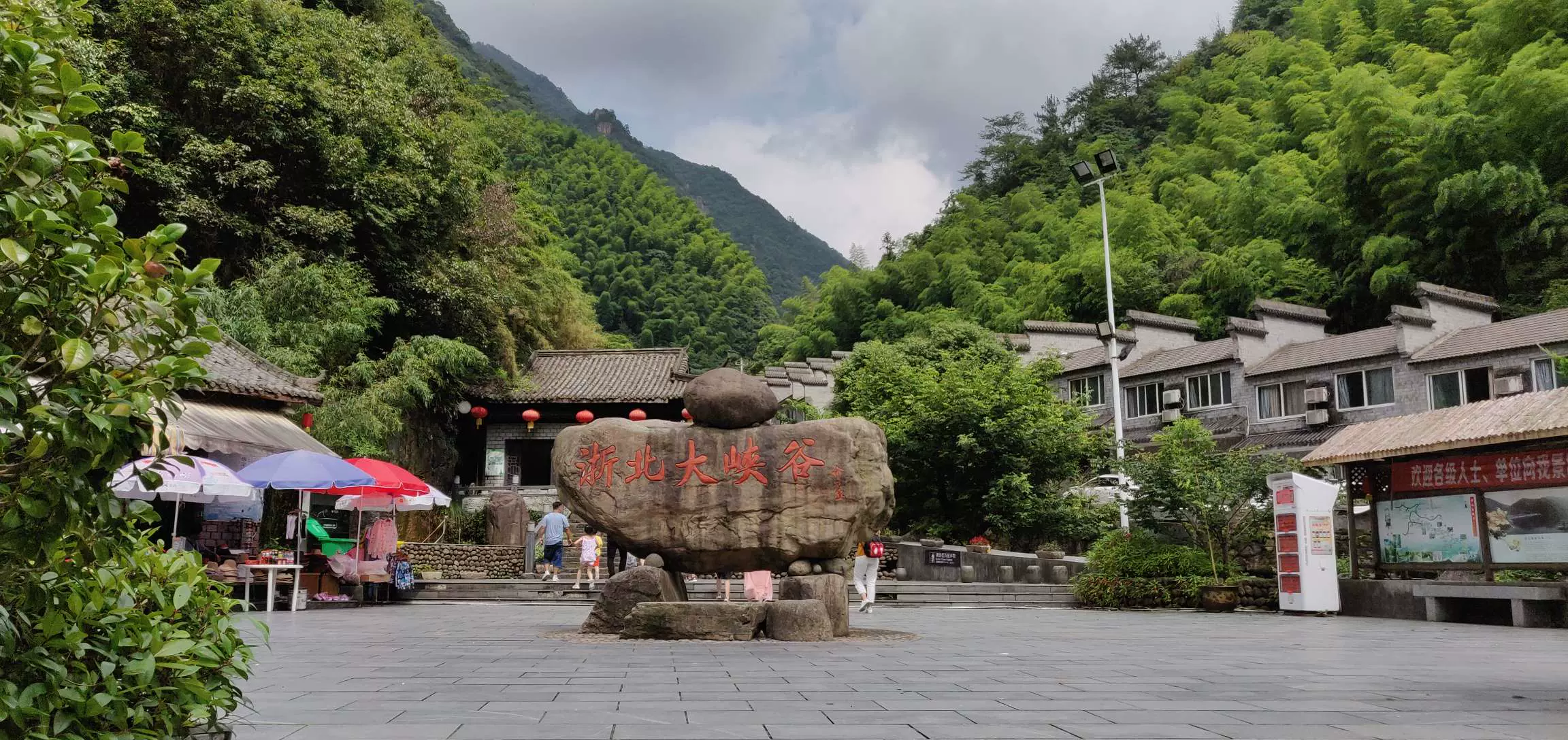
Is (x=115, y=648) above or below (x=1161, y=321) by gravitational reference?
Answer: below

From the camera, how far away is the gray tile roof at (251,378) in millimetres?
15398

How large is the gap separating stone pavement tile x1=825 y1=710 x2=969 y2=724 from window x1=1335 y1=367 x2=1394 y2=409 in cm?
2289

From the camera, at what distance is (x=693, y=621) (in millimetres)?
9453

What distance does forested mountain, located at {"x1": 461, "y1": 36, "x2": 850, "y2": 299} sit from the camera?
320 ft

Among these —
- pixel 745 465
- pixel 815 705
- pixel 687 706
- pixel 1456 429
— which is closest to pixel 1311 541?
pixel 1456 429

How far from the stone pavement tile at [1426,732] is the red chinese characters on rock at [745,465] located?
20.0 ft

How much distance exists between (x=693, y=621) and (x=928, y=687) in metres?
3.70

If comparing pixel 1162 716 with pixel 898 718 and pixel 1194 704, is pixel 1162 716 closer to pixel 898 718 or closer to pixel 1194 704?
pixel 1194 704

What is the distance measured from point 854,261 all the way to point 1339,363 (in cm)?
4998

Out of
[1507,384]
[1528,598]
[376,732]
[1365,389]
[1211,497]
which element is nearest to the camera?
[376,732]

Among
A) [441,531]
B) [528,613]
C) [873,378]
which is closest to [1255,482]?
[528,613]

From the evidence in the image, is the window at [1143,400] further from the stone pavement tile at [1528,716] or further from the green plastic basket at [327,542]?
the stone pavement tile at [1528,716]

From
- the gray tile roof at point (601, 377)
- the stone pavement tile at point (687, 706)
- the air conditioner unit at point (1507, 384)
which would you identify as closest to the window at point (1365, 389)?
the air conditioner unit at point (1507, 384)

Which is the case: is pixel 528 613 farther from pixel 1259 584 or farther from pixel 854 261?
pixel 854 261
